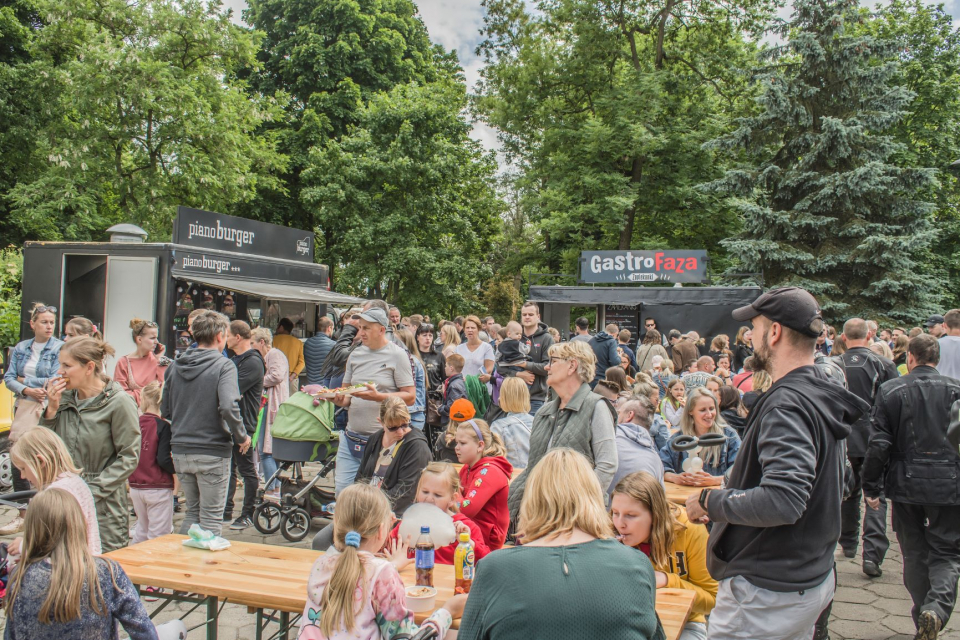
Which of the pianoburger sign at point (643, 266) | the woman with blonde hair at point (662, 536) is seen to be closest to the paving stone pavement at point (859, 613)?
the woman with blonde hair at point (662, 536)

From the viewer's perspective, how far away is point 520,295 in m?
33.3

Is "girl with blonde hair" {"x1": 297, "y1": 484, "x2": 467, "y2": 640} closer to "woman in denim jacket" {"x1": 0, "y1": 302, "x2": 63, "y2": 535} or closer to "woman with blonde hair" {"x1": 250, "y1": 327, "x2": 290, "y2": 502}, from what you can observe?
"woman with blonde hair" {"x1": 250, "y1": 327, "x2": 290, "y2": 502}

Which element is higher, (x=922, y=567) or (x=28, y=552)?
(x=28, y=552)

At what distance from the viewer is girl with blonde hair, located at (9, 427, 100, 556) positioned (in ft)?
11.3

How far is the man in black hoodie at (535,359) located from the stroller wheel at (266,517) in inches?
114

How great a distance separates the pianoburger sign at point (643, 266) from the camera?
18484mm

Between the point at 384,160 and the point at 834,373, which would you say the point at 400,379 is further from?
the point at 384,160

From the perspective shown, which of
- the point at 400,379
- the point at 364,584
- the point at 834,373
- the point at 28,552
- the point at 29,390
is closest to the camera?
the point at 28,552

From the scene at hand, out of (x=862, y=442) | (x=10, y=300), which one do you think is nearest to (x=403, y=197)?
(x=10, y=300)

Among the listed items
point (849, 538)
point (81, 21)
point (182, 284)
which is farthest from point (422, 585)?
point (81, 21)

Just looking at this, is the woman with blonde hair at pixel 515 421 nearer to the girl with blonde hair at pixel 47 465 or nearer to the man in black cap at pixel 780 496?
the girl with blonde hair at pixel 47 465

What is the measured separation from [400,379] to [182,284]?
6398 millimetres

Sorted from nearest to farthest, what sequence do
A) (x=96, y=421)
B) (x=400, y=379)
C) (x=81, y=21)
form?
(x=96, y=421) < (x=400, y=379) < (x=81, y=21)

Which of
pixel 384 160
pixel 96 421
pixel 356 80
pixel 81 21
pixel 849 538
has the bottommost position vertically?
pixel 849 538
